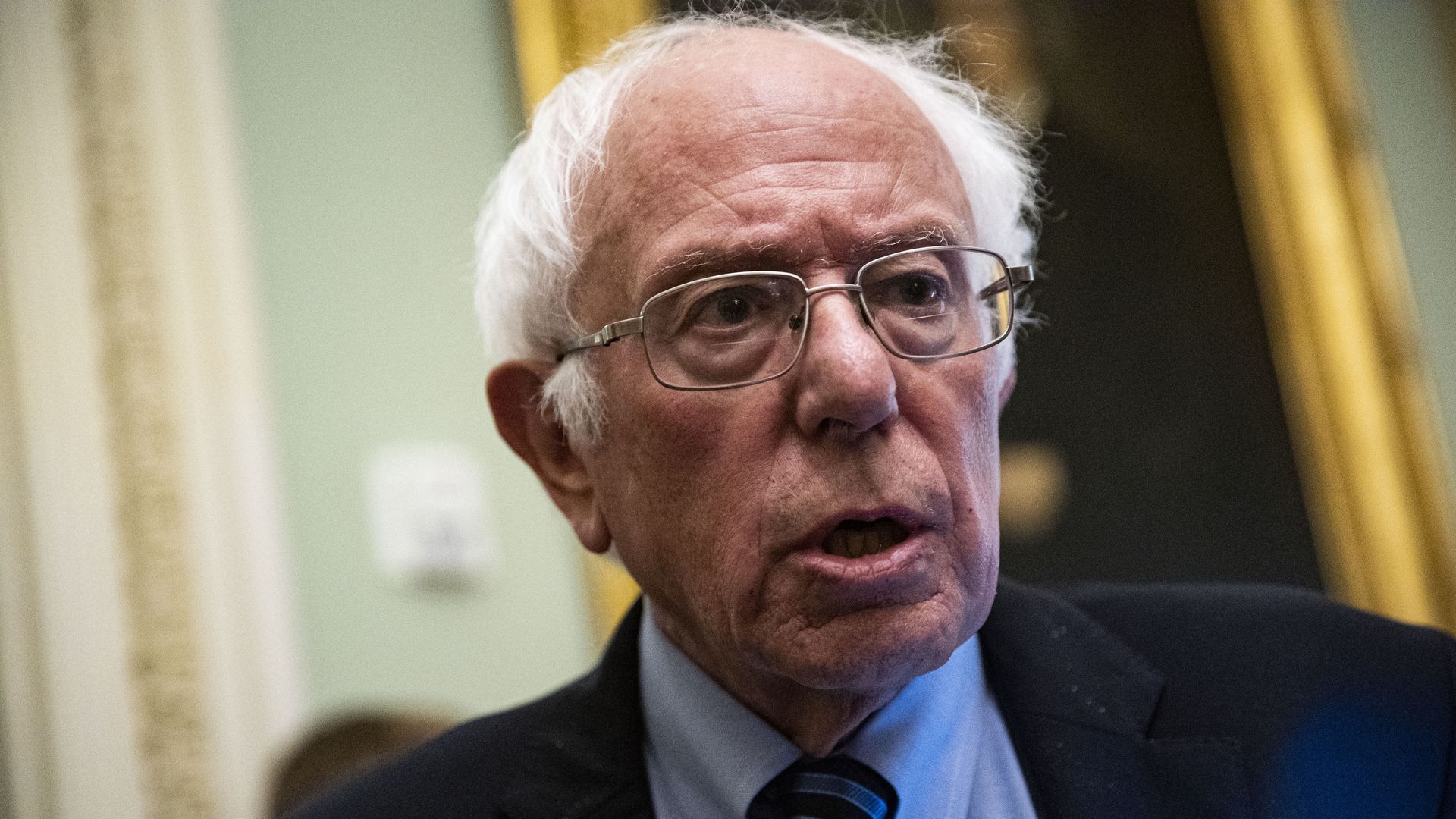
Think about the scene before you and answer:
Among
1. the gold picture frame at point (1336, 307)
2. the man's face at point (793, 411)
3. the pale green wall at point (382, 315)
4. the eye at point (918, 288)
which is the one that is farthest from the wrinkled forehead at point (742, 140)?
the gold picture frame at point (1336, 307)

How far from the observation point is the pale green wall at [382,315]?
264 cm

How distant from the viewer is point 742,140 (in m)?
1.50

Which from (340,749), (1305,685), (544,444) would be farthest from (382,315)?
(1305,685)

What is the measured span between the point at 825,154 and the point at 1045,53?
2.20 meters

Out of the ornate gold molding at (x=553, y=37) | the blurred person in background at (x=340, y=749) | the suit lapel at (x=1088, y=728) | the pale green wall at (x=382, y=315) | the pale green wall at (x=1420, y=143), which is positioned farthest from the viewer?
the pale green wall at (x=1420, y=143)

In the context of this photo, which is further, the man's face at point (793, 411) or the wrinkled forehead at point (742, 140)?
the wrinkled forehead at point (742, 140)

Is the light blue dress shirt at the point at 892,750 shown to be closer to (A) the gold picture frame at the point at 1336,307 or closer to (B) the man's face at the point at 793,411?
(B) the man's face at the point at 793,411

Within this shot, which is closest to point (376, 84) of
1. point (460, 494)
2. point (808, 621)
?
point (460, 494)

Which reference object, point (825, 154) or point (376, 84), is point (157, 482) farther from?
point (825, 154)

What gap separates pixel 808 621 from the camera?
1335mm

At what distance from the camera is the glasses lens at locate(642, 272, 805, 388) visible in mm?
1433

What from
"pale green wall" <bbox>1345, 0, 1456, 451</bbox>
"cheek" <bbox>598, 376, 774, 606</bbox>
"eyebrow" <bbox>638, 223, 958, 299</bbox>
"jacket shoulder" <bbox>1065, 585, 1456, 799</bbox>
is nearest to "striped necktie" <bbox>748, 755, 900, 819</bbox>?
"cheek" <bbox>598, 376, 774, 606</bbox>

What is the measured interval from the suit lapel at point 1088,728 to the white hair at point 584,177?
0.52 metres

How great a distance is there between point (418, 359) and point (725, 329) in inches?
59.3
